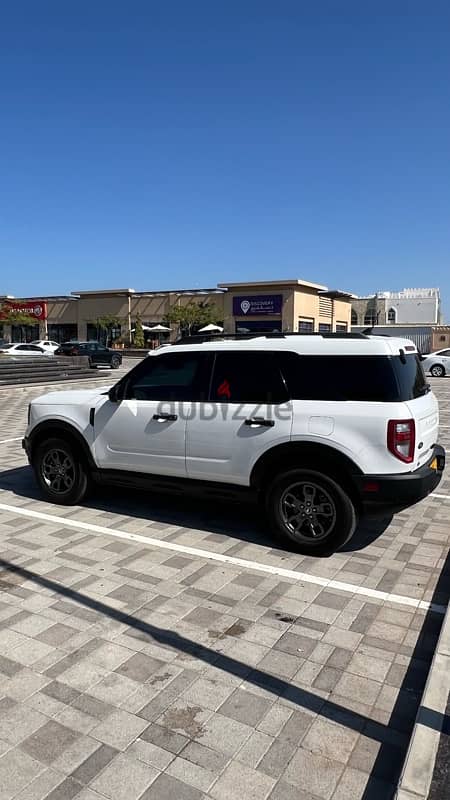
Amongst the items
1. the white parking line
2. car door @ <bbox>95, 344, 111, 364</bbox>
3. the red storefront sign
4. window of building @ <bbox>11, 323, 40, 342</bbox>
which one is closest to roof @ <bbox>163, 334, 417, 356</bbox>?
the white parking line

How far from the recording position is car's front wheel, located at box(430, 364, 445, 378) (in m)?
29.0

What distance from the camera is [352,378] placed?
4.77 m

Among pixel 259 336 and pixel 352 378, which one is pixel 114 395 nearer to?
pixel 259 336

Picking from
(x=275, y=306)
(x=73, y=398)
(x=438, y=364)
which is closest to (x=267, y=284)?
(x=275, y=306)

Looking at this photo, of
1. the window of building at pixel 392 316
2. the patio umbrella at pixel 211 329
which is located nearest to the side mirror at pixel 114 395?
the patio umbrella at pixel 211 329

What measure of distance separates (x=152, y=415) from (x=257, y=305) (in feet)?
143

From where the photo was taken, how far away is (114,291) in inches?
2126

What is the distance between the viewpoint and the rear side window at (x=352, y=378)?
4.64 metres

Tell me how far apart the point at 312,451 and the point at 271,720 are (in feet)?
7.58

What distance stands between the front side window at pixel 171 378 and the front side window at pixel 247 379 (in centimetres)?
14

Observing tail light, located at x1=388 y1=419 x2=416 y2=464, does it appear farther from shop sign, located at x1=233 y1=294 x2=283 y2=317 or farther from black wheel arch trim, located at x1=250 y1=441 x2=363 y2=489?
shop sign, located at x1=233 y1=294 x2=283 y2=317

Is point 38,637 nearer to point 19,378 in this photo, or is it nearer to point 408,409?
point 408,409

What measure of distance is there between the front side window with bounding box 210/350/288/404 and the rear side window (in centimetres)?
A: 12

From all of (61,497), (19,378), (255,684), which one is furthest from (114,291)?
(255,684)
